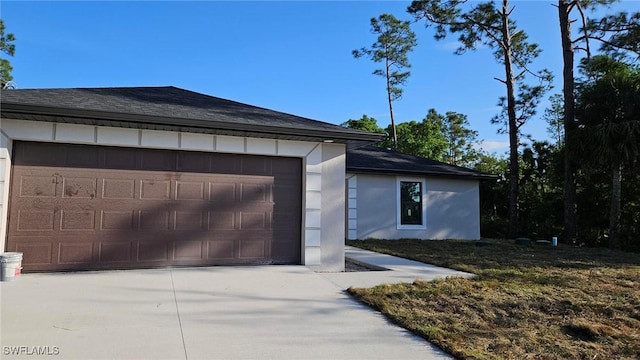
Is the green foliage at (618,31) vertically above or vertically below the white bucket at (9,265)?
above

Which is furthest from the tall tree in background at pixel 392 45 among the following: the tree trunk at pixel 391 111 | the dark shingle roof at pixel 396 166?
the dark shingle roof at pixel 396 166

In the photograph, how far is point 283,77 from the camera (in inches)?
615

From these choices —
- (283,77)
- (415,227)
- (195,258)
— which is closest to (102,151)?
(195,258)

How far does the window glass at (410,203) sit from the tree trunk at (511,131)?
5278 mm

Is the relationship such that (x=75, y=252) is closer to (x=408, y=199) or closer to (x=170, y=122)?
(x=170, y=122)

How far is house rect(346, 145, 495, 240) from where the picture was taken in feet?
47.2

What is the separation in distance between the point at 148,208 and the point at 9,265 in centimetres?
201

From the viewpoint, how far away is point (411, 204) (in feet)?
50.4

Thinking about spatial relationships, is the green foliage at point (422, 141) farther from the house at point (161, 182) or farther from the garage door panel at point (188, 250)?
the garage door panel at point (188, 250)

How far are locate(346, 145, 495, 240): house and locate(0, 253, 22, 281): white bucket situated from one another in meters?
9.76

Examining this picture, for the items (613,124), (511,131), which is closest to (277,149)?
(613,124)

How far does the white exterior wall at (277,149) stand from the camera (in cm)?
646

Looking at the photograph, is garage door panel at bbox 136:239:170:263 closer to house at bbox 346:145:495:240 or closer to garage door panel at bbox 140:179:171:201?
garage door panel at bbox 140:179:171:201

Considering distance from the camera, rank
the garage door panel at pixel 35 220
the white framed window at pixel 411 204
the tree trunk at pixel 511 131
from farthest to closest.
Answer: the tree trunk at pixel 511 131 < the white framed window at pixel 411 204 < the garage door panel at pixel 35 220
